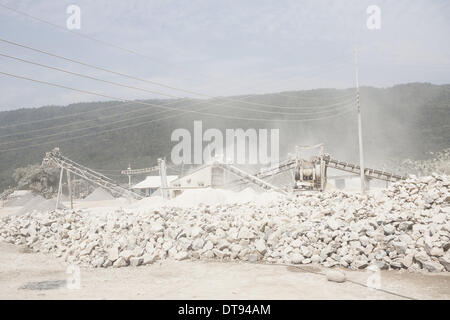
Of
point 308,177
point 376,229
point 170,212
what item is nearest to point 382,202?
point 376,229

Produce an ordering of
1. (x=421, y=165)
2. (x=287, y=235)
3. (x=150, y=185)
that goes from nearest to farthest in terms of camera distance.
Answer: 1. (x=287, y=235)
2. (x=421, y=165)
3. (x=150, y=185)

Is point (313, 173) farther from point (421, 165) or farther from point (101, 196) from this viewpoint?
point (101, 196)

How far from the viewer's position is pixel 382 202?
38.8ft

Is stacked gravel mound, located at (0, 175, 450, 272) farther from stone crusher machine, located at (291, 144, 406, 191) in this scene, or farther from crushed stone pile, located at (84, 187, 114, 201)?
crushed stone pile, located at (84, 187, 114, 201)

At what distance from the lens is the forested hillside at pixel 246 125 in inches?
2958

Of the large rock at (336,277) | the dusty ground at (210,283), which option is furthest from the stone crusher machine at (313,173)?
the large rock at (336,277)

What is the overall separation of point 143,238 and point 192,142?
87.2 m

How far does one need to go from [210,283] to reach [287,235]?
3189 millimetres

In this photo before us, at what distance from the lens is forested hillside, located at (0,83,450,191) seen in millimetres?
75125

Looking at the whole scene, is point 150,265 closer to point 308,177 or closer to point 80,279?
point 80,279

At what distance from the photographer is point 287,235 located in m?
9.84

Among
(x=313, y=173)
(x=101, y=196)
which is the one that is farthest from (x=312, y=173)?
(x=101, y=196)

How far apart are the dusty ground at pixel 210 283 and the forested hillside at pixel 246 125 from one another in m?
60.1

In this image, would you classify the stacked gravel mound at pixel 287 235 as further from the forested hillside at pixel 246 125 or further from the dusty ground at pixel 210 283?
the forested hillside at pixel 246 125
